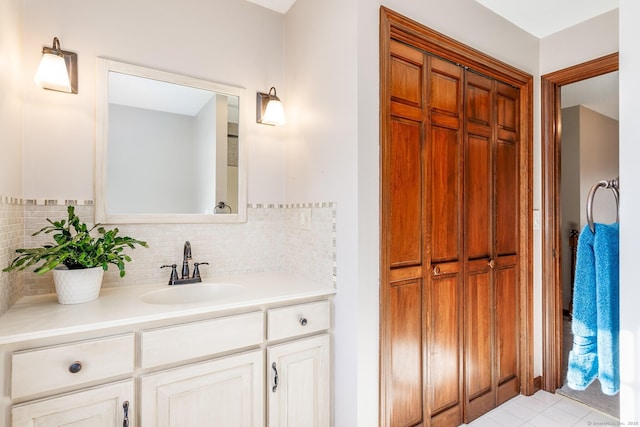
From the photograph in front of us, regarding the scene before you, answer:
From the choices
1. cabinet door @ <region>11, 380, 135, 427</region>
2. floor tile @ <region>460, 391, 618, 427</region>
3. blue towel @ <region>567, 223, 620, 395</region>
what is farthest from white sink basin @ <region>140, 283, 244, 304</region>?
floor tile @ <region>460, 391, 618, 427</region>

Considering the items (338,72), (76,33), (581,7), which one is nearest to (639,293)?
(338,72)

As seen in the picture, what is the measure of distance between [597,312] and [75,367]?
1.69m

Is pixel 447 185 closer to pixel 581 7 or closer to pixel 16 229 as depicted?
pixel 581 7

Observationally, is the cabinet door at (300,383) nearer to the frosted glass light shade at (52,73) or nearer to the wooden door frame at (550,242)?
the frosted glass light shade at (52,73)

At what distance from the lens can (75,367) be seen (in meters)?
1.11

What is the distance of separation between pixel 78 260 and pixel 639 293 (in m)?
1.87

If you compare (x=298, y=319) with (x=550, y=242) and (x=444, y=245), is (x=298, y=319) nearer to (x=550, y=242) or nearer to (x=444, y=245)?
(x=444, y=245)

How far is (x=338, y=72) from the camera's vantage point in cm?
161

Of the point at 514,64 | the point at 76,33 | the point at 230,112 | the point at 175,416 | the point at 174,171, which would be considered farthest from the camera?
the point at 514,64

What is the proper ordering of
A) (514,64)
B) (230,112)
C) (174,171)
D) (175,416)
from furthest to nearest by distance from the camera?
(514,64)
(230,112)
(174,171)
(175,416)

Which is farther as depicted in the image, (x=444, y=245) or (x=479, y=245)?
(x=479, y=245)

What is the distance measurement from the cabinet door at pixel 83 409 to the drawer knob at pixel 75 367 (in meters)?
0.08

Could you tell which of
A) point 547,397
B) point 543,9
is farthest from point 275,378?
point 543,9

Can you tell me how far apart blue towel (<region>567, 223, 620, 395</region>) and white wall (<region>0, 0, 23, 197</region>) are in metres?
2.05
